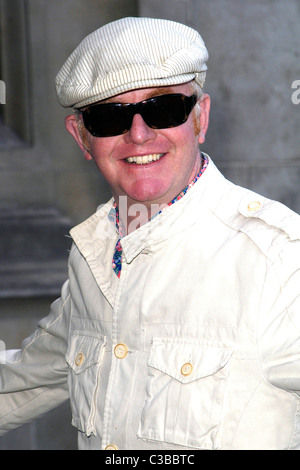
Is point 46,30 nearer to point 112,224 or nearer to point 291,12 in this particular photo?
point 291,12

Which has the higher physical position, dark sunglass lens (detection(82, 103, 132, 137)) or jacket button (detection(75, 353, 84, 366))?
dark sunglass lens (detection(82, 103, 132, 137))

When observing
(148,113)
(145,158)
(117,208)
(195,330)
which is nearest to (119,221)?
(117,208)

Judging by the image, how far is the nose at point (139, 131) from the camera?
212 centimetres

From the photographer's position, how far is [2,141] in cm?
449

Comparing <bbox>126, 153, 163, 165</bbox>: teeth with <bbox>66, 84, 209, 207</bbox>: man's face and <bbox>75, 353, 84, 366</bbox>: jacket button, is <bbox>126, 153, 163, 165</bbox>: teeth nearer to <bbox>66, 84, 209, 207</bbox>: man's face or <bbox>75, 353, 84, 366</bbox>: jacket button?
<bbox>66, 84, 209, 207</bbox>: man's face

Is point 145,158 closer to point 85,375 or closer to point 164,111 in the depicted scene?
point 164,111

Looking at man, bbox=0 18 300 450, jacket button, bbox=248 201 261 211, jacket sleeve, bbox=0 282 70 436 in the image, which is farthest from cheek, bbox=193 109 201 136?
jacket sleeve, bbox=0 282 70 436

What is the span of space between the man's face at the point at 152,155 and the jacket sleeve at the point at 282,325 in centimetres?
42

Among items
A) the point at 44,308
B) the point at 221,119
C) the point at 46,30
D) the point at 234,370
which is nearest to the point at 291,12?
the point at 221,119

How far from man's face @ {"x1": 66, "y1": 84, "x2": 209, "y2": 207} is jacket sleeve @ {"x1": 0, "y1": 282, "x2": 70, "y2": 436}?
0.51 m

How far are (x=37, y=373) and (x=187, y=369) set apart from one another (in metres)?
0.76

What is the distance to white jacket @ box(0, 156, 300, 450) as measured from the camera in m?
1.86

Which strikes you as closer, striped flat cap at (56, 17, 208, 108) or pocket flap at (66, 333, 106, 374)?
striped flat cap at (56, 17, 208, 108)
